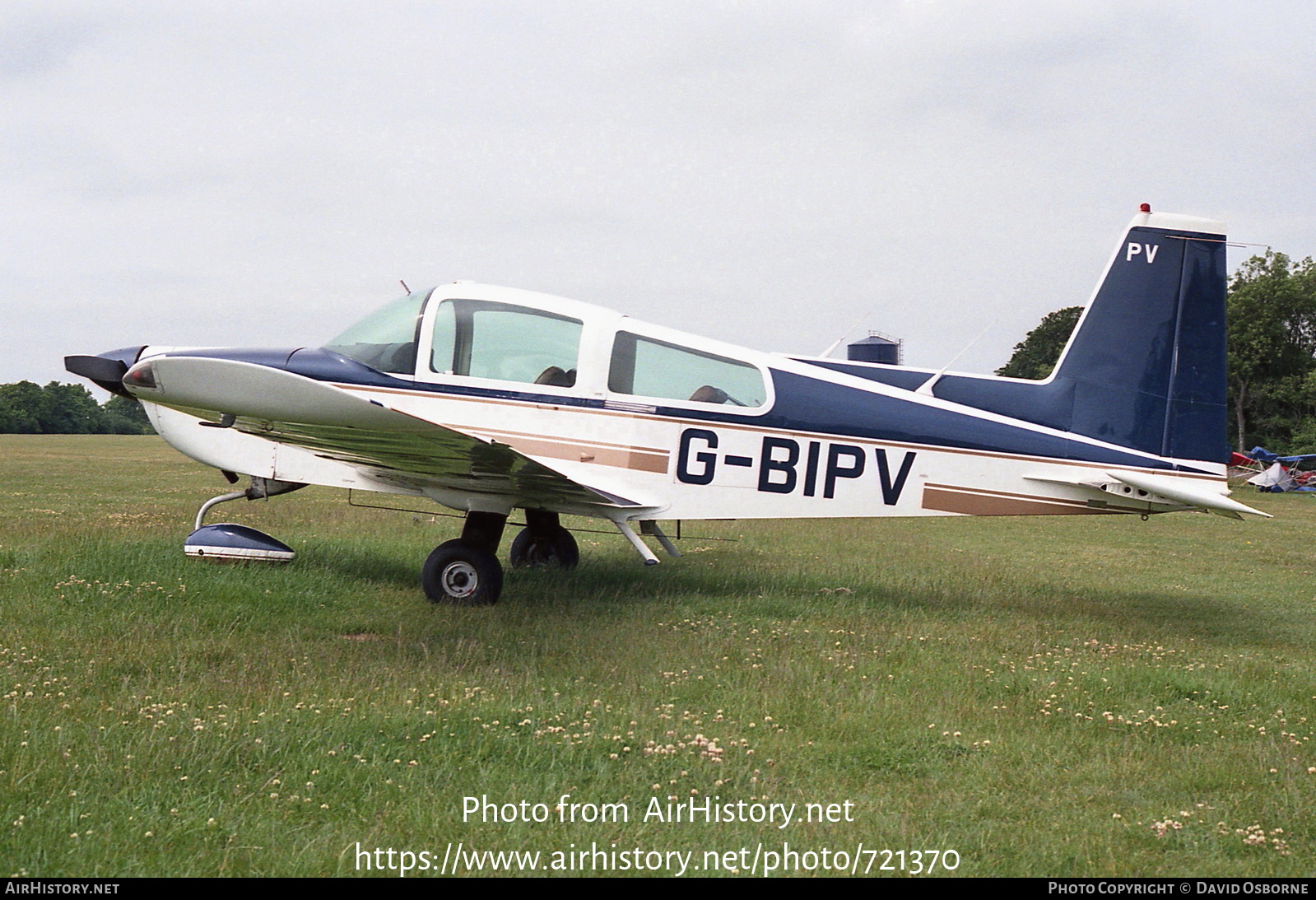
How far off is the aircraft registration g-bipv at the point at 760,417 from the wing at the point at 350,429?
7cm

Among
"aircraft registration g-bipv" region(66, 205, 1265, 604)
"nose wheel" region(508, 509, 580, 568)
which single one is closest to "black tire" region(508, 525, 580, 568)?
"nose wheel" region(508, 509, 580, 568)

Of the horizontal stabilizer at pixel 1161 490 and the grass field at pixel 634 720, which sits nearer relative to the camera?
the grass field at pixel 634 720

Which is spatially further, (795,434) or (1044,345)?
(1044,345)

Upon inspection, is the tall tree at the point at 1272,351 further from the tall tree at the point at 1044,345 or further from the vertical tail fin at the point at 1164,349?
the vertical tail fin at the point at 1164,349

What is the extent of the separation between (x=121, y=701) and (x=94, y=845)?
1.56m

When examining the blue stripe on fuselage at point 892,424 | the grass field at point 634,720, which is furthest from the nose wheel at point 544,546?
the blue stripe on fuselage at point 892,424

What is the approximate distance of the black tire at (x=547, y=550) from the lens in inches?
367

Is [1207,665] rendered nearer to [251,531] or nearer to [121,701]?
[121,701]

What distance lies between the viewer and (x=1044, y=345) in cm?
6062

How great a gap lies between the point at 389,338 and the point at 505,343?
3.03 ft

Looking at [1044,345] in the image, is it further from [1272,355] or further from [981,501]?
A: [981,501]

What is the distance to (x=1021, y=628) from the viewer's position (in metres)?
6.95

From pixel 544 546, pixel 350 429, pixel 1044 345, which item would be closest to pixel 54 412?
pixel 1044 345
